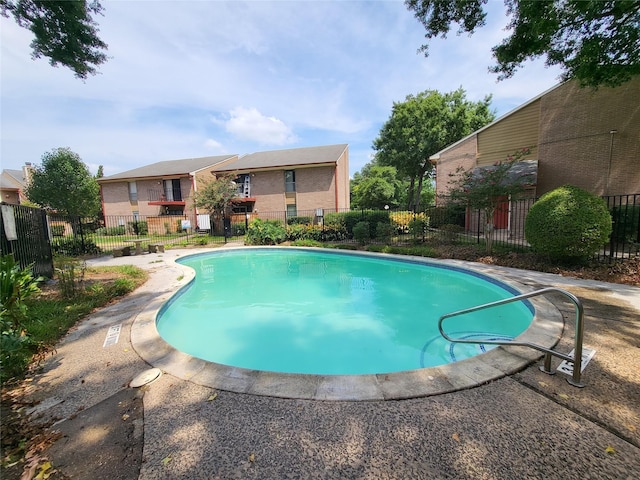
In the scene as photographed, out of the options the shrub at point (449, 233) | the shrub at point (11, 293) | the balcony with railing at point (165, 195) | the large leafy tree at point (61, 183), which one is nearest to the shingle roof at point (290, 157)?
the balcony with railing at point (165, 195)

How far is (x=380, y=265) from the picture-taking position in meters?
10.4

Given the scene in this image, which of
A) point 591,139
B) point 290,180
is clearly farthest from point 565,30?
point 290,180

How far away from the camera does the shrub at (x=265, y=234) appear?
1512 cm

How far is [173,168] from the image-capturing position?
987 inches

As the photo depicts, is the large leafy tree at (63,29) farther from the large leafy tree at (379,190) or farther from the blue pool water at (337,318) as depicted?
the large leafy tree at (379,190)

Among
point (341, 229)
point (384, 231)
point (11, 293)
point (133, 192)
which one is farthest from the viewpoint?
point (133, 192)

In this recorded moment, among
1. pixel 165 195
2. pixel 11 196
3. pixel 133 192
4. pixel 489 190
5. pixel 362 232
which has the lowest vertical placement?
pixel 362 232

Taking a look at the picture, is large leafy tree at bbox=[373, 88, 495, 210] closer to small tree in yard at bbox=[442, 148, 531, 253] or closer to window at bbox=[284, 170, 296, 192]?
window at bbox=[284, 170, 296, 192]

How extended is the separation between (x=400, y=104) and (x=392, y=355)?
2597 centimetres


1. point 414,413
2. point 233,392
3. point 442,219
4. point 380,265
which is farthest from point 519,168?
point 233,392

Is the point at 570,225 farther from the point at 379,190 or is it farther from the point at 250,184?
the point at 379,190

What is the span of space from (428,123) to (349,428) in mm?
26649

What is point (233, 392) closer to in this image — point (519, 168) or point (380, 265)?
point (380, 265)

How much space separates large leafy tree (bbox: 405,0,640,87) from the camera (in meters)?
5.95
